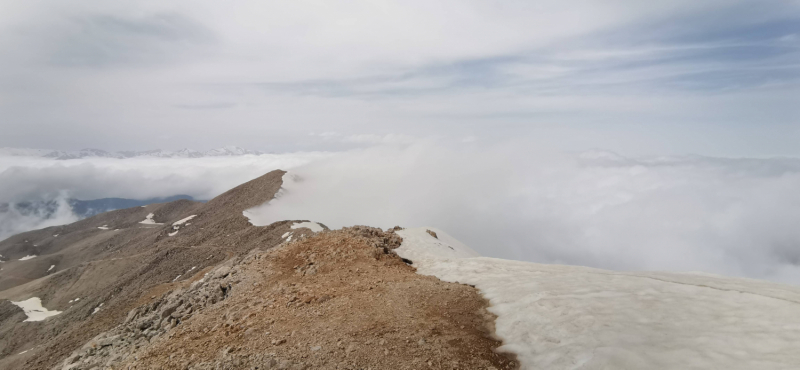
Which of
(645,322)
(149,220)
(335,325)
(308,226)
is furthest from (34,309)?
(645,322)

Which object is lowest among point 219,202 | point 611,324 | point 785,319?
point 219,202

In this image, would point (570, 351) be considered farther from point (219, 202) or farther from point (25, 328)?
point (219, 202)

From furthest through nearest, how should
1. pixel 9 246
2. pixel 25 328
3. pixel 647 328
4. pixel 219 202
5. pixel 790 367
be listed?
pixel 9 246 < pixel 219 202 < pixel 25 328 < pixel 647 328 < pixel 790 367

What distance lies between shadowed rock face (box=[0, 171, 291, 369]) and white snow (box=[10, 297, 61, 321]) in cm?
85

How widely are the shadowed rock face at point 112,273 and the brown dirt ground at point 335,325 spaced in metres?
22.2

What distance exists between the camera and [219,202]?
264ft

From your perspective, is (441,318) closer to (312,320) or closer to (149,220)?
(312,320)

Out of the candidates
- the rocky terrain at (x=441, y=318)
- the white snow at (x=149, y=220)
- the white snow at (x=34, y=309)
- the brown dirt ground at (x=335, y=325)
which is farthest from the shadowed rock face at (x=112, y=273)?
the brown dirt ground at (x=335, y=325)

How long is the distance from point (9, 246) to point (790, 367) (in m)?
184

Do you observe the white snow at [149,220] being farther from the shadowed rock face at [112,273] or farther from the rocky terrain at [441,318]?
the rocky terrain at [441,318]

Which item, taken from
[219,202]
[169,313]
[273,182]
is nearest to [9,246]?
[219,202]

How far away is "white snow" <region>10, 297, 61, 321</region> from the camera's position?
53500mm

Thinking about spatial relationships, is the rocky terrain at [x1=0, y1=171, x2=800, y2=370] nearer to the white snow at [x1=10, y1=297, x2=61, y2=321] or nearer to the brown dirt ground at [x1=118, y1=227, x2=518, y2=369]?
the brown dirt ground at [x1=118, y1=227, x2=518, y2=369]

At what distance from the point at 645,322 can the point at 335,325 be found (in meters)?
7.49
